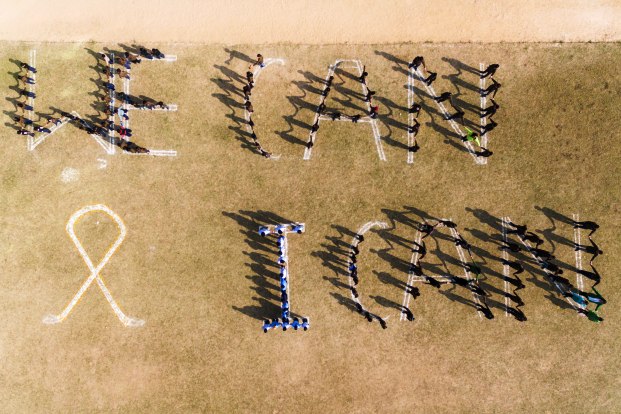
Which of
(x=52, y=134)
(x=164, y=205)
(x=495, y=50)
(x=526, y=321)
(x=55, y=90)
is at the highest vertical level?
(x=495, y=50)

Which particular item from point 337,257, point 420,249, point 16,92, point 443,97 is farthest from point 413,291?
point 16,92

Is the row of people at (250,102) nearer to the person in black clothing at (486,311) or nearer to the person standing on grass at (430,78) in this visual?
the person standing on grass at (430,78)

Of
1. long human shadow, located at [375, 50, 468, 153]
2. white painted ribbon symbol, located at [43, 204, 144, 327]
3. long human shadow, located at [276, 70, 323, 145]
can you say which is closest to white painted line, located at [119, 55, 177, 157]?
white painted ribbon symbol, located at [43, 204, 144, 327]

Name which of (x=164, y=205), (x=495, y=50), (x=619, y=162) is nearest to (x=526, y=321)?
(x=619, y=162)

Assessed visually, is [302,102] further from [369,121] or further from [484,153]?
[484,153]

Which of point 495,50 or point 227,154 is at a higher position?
point 495,50

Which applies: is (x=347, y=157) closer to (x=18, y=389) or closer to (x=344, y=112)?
(x=344, y=112)
